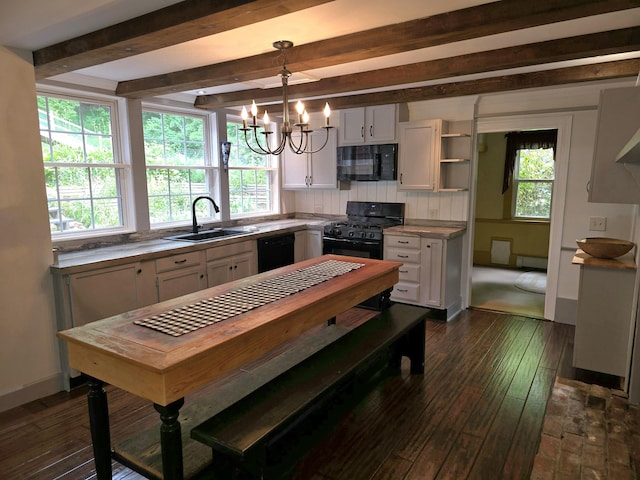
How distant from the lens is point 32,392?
294 centimetres

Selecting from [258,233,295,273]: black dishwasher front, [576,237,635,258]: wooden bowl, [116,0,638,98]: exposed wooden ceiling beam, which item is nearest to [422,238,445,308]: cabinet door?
[576,237,635,258]: wooden bowl

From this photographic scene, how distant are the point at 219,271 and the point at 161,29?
2.47 meters

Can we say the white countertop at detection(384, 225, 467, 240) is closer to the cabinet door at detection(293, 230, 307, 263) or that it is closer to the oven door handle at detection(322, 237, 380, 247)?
the oven door handle at detection(322, 237, 380, 247)

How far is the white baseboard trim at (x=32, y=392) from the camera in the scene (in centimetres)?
282

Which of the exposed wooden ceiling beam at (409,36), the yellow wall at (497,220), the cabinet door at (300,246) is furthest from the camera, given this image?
the yellow wall at (497,220)

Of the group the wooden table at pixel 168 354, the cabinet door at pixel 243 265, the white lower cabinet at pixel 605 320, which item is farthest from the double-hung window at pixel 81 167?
the white lower cabinet at pixel 605 320

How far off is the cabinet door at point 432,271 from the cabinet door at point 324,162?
1518 millimetres

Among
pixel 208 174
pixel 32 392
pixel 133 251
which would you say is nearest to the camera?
pixel 32 392

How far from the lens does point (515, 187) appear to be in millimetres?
6828

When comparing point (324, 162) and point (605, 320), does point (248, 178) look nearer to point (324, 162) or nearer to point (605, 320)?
point (324, 162)

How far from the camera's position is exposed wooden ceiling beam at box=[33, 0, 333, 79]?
188 cm

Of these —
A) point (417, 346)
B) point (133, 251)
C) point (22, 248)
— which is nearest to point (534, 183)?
point (417, 346)

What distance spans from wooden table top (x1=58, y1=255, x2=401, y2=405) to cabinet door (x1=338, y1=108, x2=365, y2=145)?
10.2 feet

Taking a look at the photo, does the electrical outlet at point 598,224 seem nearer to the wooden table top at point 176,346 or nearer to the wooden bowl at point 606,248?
the wooden bowl at point 606,248
